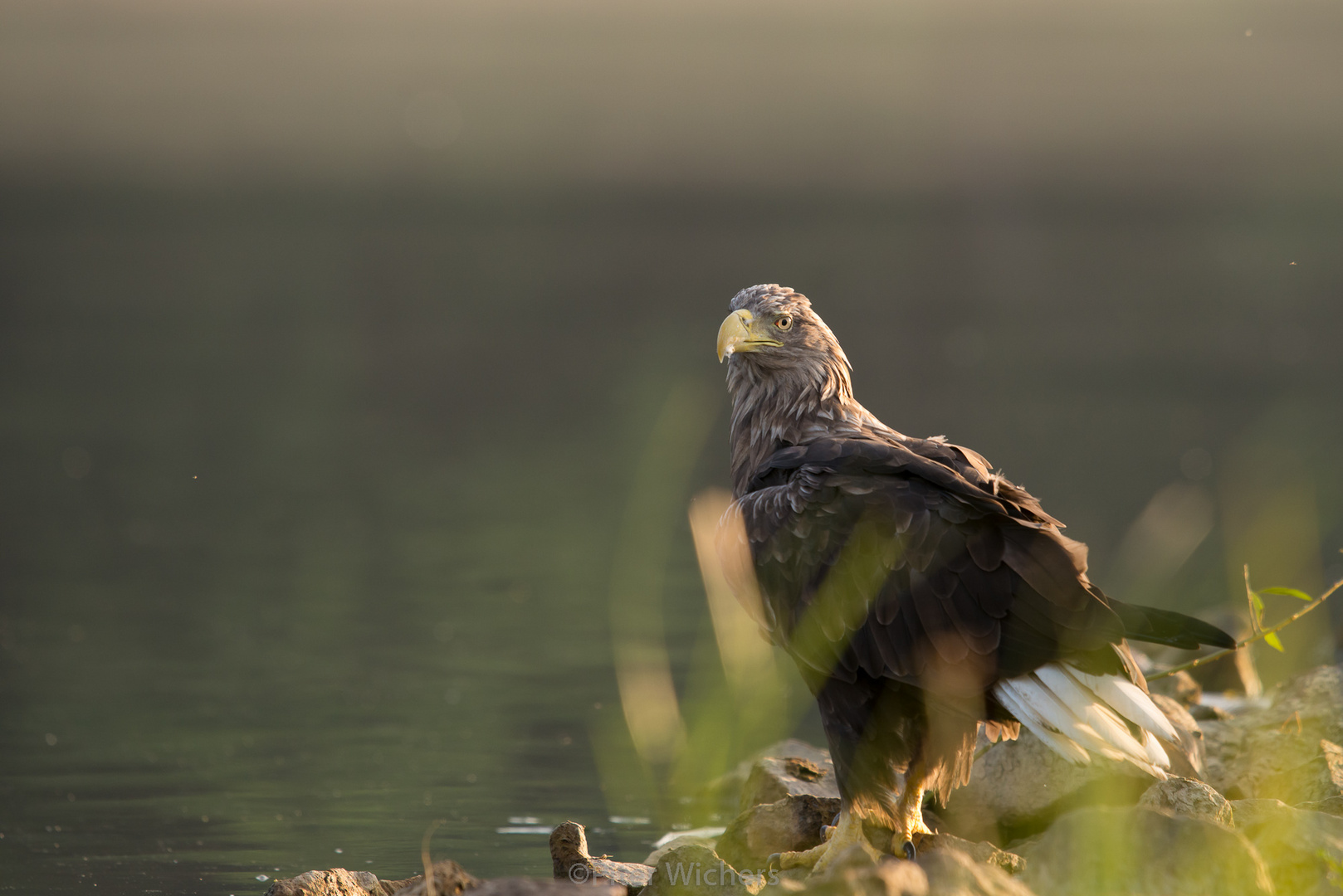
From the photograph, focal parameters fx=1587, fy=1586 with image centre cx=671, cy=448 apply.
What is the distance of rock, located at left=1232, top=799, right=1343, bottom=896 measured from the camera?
4406 mm

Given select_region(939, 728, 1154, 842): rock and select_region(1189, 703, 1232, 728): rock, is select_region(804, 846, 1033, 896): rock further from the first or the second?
select_region(1189, 703, 1232, 728): rock

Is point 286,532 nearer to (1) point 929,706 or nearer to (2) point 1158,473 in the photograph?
(2) point 1158,473

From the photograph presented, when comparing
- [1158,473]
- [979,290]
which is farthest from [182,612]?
[979,290]

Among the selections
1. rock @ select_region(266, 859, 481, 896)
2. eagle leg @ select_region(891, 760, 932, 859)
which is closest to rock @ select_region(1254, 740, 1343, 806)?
eagle leg @ select_region(891, 760, 932, 859)

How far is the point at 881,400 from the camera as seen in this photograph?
2627 centimetres

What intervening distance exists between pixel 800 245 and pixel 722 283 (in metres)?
17.5

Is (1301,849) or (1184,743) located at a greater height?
(1301,849)

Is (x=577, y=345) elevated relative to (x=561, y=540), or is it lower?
elevated

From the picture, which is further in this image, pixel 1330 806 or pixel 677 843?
pixel 677 843

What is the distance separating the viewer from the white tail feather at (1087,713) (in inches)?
194

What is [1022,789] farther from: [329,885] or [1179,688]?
[329,885]

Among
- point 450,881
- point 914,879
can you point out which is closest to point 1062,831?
point 914,879

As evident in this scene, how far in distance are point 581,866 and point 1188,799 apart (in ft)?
6.76

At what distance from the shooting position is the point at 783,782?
257 inches
